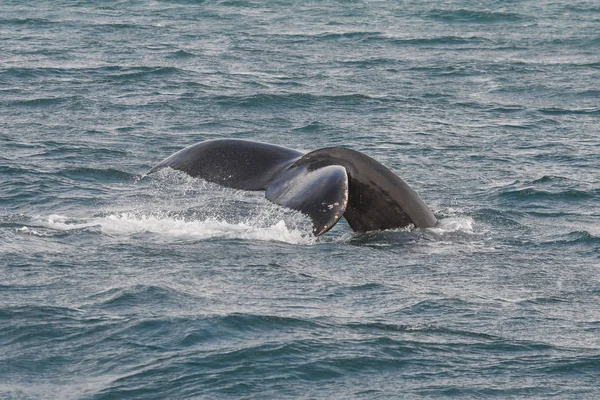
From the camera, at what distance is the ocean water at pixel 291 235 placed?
8000 millimetres

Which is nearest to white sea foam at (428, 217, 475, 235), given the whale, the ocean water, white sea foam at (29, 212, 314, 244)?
the ocean water

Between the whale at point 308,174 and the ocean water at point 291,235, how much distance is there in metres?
0.18

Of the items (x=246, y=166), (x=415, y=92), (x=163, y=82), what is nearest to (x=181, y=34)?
(x=163, y=82)

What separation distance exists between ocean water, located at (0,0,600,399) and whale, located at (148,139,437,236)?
0.58ft

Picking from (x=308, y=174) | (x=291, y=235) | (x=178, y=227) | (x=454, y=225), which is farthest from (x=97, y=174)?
(x=308, y=174)

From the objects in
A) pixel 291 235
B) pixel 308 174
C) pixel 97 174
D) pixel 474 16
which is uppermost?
pixel 308 174

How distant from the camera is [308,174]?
9.62 metres

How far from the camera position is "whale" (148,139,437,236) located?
9836 mm

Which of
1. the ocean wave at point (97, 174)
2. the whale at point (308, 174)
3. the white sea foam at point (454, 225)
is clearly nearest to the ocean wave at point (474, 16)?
the ocean wave at point (97, 174)

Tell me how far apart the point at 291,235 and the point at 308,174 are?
1270mm

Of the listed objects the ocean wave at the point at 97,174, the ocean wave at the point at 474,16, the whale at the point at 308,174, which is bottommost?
the ocean wave at the point at 474,16

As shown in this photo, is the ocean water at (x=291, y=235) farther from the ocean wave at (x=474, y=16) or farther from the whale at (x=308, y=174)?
the ocean wave at (x=474, y=16)

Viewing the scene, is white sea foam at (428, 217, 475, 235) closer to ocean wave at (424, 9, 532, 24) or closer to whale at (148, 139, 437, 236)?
whale at (148, 139, 437, 236)

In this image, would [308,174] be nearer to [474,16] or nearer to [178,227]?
[178,227]
